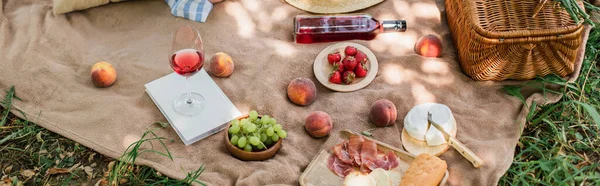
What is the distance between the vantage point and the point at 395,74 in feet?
10.7

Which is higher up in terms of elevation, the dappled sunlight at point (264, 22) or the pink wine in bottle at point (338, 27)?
the pink wine in bottle at point (338, 27)

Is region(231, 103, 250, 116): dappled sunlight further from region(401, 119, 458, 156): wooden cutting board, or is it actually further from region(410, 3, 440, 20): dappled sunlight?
region(410, 3, 440, 20): dappled sunlight

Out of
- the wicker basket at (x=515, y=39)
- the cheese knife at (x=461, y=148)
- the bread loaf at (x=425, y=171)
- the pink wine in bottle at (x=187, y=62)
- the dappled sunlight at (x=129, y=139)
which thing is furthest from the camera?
the wicker basket at (x=515, y=39)

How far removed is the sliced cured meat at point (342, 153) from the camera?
8.94 feet

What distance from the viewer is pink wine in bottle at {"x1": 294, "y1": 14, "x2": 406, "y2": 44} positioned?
11.0ft

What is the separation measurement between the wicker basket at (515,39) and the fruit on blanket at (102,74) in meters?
1.78

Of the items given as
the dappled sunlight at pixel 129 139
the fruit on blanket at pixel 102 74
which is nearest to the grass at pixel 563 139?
the dappled sunlight at pixel 129 139

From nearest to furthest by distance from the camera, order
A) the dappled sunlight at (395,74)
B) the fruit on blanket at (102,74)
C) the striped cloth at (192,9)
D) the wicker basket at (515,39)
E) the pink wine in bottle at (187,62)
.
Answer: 1. the pink wine in bottle at (187,62)
2. the wicker basket at (515,39)
3. the fruit on blanket at (102,74)
4. the dappled sunlight at (395,74)
5. the striped cloth at (192,9)

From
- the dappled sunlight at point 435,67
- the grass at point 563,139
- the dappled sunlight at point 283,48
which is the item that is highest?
the dappled sunlight at point 283,48

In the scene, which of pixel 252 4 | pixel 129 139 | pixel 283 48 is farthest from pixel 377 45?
pixel 129 139

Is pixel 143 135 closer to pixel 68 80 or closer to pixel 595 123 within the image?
pixel 68 80

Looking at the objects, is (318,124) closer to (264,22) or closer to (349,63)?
(349,63)

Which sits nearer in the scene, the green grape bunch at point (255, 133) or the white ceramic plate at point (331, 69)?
the green grape bunch at point (255, 133)

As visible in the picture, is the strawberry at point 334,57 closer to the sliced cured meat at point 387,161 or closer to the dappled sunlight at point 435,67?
the dappled sunlight at point 435,67
